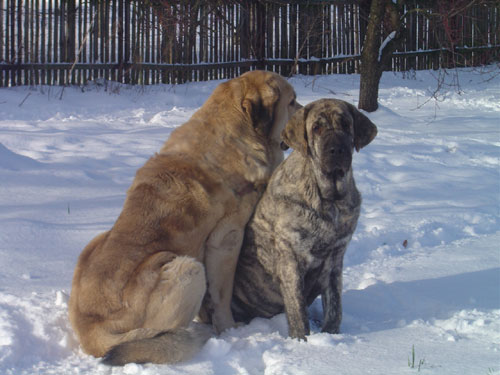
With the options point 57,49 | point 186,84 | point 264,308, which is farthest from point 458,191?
point 57,49

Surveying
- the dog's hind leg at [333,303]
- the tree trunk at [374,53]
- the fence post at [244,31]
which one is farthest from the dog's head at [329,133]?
the fence post at [244,31]

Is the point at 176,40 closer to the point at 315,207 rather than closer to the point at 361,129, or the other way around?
the point at 361,129

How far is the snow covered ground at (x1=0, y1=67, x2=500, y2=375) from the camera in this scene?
2.96m

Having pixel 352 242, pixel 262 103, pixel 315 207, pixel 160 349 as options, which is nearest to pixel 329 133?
pixel 315 207

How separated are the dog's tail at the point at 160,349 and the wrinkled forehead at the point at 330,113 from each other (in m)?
1.47

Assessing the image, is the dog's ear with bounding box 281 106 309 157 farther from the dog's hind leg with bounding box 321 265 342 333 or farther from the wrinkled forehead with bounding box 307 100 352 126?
the dog's hind leg with bounding box 321 265 342 333

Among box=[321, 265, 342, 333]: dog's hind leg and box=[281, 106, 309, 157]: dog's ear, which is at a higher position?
box=[281, 106, 309, 157]: dog's ear

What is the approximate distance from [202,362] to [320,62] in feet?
42.9

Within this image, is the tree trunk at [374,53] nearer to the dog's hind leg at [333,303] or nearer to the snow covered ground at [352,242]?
the snow covered ground at [352,242]

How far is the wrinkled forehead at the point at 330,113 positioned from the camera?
335 centimetres

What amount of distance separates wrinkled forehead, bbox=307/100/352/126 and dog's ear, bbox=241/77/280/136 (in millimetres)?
589

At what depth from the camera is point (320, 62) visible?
594 inches

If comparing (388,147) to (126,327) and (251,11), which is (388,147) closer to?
(126,327)

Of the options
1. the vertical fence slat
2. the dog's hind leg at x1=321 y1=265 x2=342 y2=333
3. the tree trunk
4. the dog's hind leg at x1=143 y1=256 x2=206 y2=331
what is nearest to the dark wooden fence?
the vertical fence slat
